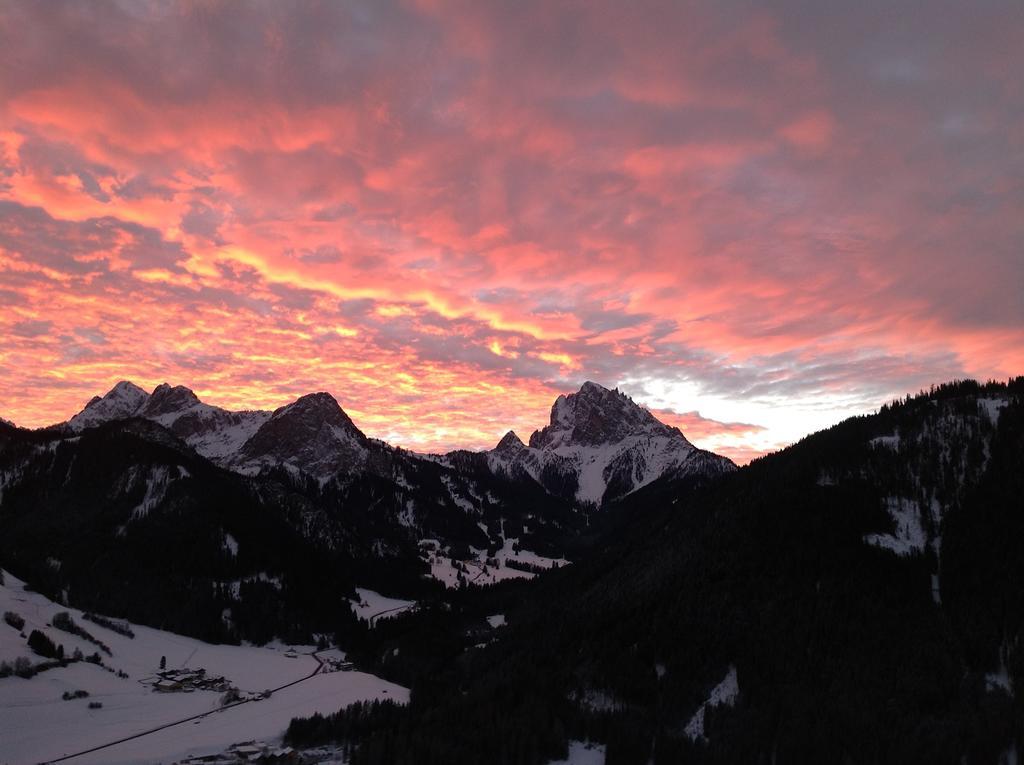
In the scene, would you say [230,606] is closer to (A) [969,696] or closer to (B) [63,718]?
(B) [63,718]

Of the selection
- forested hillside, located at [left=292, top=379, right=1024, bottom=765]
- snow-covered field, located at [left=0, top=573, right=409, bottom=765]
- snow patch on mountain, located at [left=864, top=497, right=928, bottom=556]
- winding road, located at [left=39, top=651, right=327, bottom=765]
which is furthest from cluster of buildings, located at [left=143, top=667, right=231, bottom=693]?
snow patch on mountain, located at [left=864, top=497, right=928, bottom=556]

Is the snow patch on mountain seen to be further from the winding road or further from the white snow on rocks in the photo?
the winding road

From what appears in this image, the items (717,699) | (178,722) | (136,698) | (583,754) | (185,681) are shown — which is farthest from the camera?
(185,681)

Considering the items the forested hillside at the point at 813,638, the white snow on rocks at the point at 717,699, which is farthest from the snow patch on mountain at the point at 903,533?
the white snow on rocks at the point at 717,699

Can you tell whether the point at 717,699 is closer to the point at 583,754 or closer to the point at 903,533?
the point at 583,754

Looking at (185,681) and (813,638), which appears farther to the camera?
(185,681)

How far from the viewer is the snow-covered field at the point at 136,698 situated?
78062mm

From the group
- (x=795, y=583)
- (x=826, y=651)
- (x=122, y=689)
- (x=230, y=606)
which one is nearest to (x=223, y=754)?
(x=122, y=689)

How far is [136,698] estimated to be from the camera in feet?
328

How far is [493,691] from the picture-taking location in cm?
10788

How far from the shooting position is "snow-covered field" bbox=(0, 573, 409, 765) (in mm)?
78062

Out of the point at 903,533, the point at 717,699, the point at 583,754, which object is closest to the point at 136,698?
the point at 583,754

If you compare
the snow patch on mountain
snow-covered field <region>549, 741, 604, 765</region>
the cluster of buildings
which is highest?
the snow patch on mountain

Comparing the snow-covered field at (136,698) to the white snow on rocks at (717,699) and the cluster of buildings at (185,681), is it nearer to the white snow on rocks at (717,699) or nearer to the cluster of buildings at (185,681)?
the cluster of buildings at (185,681)
